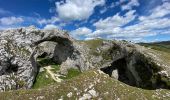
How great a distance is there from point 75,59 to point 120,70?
387 inches

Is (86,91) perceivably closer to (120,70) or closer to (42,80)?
(42,80)

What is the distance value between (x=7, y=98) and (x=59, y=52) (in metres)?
33.2

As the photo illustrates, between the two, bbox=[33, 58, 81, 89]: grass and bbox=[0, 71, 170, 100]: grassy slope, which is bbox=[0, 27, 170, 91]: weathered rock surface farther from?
bbox=[0, 71, 170, 100]: grassy slope

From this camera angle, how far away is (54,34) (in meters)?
45.1

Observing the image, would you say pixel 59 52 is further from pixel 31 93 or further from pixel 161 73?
pixel 31 93

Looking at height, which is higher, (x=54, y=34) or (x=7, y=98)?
(x=54, y=34)

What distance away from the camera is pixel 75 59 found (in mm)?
47969

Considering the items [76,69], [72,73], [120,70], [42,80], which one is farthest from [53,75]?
[120,70]

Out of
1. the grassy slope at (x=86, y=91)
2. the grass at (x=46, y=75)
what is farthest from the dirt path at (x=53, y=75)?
the grassy slope at (x=86, y=91)

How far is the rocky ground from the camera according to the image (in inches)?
683

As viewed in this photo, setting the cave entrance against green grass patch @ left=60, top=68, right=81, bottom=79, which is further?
the cave entrance

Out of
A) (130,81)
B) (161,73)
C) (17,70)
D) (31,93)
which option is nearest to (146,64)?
(161,73)

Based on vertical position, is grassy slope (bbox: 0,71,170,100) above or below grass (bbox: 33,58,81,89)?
above

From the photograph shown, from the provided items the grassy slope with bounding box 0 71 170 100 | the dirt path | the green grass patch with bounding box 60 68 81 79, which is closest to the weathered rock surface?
the green grass patch with bounding box 60 68 81 79
